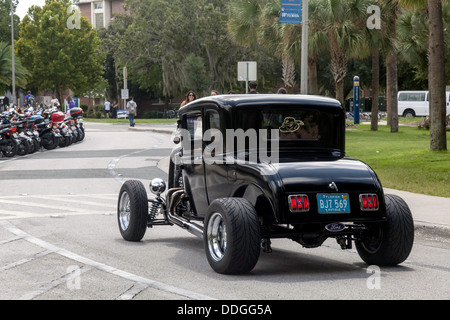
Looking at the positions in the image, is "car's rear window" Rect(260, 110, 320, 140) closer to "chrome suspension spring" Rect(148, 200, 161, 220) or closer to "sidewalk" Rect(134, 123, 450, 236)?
"chrome suspension spring" Rect(148, 200, 161, 220)

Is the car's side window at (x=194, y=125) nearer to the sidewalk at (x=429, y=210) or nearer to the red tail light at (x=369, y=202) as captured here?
the red tail light at (x=369, y=202)

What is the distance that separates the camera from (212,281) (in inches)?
299

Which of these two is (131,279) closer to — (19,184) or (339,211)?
(339,211)

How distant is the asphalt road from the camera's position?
7113 millimetres

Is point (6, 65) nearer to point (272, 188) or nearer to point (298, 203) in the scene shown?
Result: point (272, 188)

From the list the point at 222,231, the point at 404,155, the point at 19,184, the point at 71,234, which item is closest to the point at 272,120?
the point at 222,231

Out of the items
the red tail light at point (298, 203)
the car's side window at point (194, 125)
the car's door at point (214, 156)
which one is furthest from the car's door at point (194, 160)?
the red tail light at point (298, 203)

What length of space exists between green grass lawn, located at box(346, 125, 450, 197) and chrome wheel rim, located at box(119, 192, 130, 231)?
20.1ft

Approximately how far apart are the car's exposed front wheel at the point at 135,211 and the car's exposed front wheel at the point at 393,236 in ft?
9.26

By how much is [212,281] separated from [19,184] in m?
10.7

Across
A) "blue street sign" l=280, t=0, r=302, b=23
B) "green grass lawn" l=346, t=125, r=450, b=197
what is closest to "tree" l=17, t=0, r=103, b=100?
"green grass lawn" l=346, t=125, r=450, b=197

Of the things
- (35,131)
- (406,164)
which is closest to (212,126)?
(406,164)

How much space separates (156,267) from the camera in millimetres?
8414

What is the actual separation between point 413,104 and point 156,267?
51.6 m
